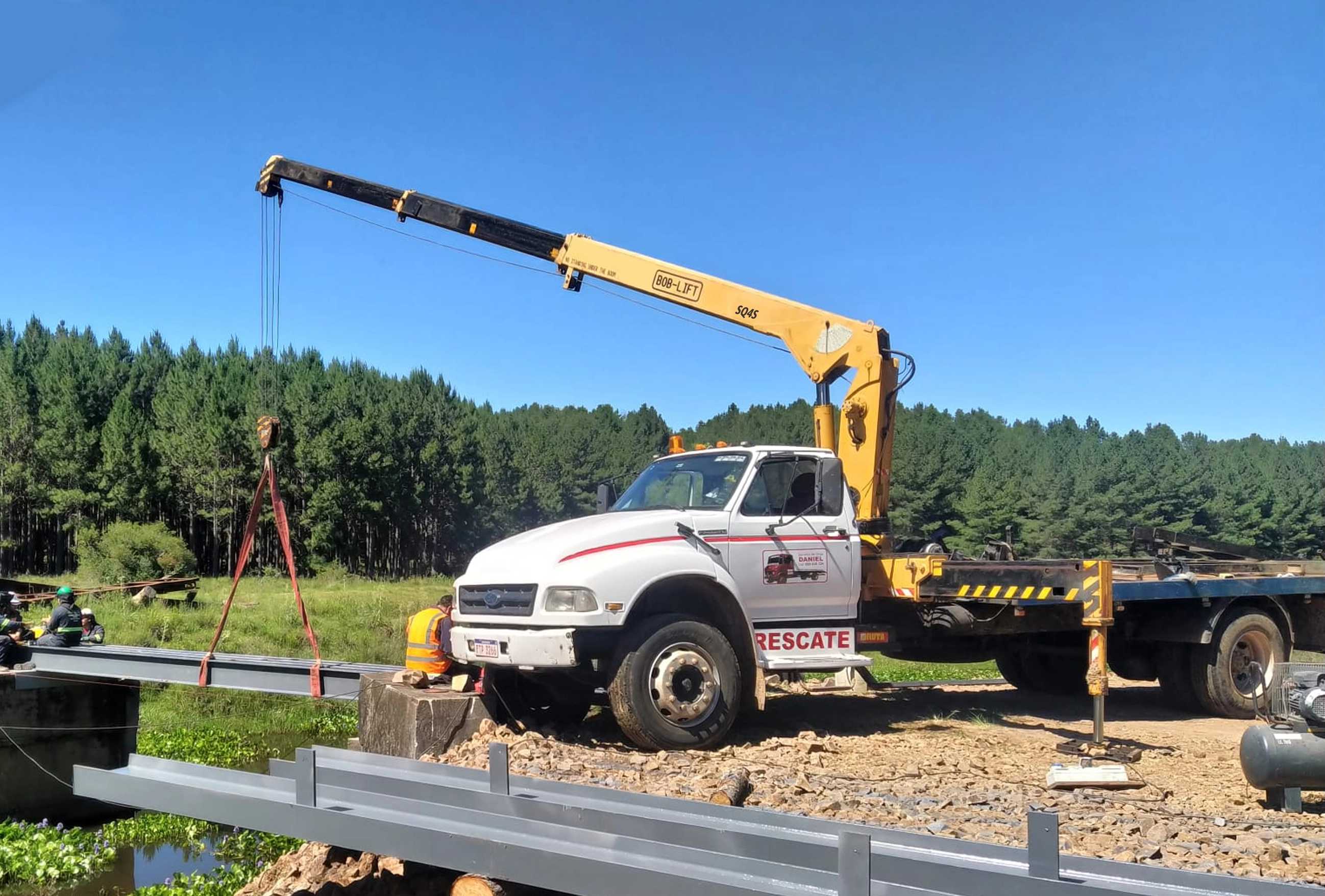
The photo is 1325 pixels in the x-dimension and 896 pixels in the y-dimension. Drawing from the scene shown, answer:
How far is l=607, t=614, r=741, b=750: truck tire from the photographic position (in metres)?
7.09

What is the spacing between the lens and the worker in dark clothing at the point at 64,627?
13.2 metres

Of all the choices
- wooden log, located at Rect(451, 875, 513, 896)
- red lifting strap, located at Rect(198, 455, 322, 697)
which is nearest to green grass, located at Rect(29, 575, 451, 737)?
red lifting strap, located at Rect(198, 455, 322, 697)

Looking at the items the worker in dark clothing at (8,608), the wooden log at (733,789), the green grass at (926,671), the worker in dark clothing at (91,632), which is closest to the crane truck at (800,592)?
the wooden log at (733,789)

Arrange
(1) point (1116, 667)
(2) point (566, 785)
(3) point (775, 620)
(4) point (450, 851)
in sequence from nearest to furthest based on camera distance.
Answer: (4) point (450, 851)
(2) point (566, 785)
(3) point (775, 620)
(1) point (1116, 667)

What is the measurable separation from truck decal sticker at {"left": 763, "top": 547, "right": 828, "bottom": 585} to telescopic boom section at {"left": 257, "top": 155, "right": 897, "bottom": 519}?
1.80 m

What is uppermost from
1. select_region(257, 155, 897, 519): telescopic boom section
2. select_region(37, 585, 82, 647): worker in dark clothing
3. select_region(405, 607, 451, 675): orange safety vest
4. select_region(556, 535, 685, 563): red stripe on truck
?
select_region(257, 155, 897, 519): telescopic boom section

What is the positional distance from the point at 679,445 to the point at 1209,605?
5700 mm

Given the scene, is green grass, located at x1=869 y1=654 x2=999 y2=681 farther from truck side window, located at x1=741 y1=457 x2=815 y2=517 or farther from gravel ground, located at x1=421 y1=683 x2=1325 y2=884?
truck side window, located at x1=741 y1=457 x2=815 y2=517

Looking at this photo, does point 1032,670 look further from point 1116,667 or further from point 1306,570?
point 1306,570

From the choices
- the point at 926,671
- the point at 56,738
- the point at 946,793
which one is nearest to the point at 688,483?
the point at 946,793

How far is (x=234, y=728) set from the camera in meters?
19.5

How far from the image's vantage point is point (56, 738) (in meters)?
13.9

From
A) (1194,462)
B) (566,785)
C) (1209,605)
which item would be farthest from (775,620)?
(1194,462)

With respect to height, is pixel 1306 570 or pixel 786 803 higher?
pixel 1306 570
